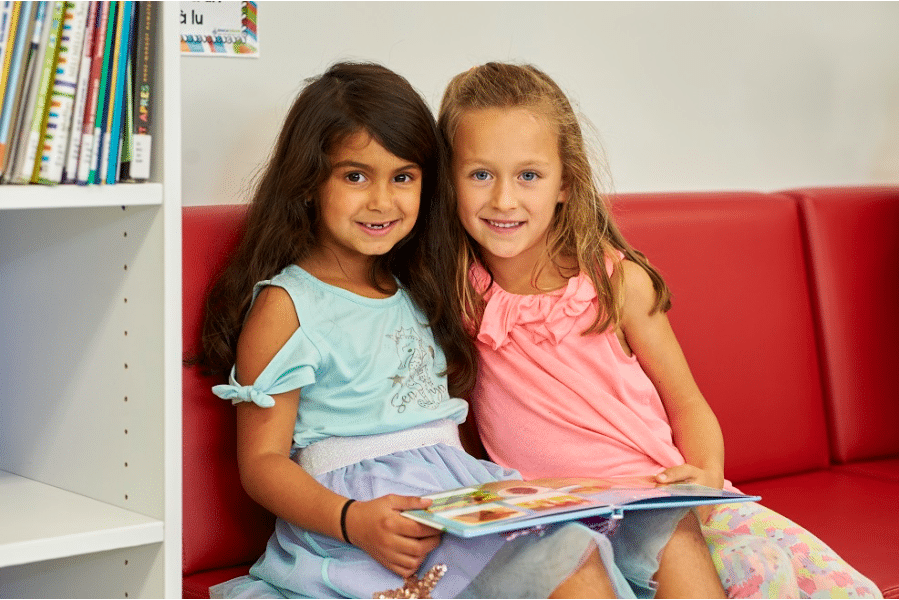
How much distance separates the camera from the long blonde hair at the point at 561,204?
1450 millimetres

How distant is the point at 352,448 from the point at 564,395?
0.32 meters

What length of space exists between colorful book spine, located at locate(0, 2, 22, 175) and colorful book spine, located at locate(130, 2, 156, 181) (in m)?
0.10

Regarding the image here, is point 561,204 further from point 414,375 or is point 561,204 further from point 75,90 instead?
point 75,90

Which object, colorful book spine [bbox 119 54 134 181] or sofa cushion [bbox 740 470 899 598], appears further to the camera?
sofa cushion [bbox 740 470 899 598]

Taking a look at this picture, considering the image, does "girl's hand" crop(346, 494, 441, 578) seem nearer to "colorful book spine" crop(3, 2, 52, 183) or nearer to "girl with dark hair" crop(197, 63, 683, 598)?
"girl with dark hair" crop(197, 63, 683, 598)

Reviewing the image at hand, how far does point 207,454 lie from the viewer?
1.35 m

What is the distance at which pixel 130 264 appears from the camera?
1069 mm

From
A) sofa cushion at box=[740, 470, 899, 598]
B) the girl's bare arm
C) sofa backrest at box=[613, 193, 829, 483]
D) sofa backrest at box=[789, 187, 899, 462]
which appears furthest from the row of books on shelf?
sofa backrest at box=[789, 187, 899, 462]

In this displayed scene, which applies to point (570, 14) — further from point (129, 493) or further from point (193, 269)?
point (129, 493)

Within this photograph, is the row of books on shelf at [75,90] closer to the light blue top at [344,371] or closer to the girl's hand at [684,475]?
the light blue top at [344,371]

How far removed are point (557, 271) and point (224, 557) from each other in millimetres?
606

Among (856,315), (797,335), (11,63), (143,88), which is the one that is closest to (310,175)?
(143,88)

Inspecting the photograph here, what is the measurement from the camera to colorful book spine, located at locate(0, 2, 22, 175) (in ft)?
3.10

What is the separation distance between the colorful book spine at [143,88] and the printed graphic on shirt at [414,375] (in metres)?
0.46
